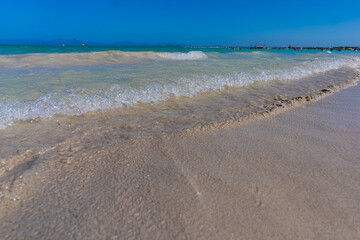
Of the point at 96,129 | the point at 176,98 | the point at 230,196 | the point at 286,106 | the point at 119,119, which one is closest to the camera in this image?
the point at 230,196

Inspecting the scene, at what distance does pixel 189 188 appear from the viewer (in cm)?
140

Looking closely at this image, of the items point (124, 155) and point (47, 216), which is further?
point (124, 155)

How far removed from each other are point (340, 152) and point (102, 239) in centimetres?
193

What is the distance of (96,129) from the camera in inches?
92.9

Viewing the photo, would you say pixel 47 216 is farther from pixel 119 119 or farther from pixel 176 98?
pixel 176 98

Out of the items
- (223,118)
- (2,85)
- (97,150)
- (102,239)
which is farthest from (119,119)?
(2,85)

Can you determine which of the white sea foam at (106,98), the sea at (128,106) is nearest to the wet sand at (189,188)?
the sea at (128,106)

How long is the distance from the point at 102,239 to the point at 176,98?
2868 mm

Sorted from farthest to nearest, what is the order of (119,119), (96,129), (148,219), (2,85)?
1. (2,85)
2. (119,119)
3. (96,129)
4. (148,219)

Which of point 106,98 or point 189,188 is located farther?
point 106,98

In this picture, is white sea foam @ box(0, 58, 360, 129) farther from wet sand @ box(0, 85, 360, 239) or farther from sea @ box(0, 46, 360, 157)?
wet sand @ box(0, 85, 360, 239)

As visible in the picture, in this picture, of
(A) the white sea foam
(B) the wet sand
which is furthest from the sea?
(B) the wet sand

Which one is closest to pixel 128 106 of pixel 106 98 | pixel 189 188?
pixel 106 98

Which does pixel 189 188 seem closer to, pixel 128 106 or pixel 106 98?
pixel 128 106
